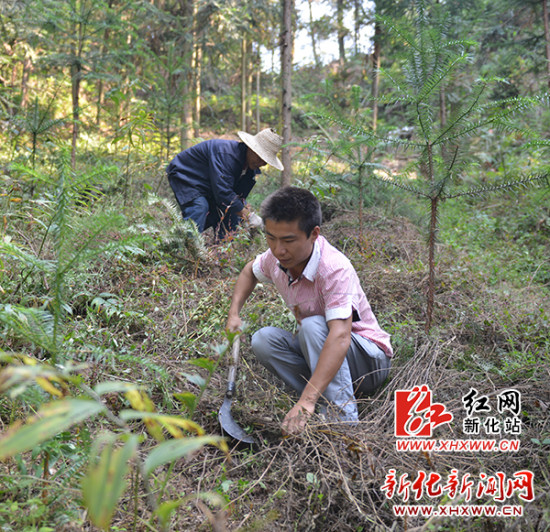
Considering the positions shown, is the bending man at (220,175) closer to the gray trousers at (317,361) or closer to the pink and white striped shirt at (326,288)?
the pink and white striped shirt at (326,288)

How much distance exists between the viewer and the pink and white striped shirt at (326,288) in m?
2.26

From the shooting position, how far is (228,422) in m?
2.20

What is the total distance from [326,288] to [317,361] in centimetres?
40

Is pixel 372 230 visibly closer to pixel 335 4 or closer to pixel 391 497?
Answer: pixel 391 497

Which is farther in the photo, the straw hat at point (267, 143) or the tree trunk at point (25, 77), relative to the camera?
the tree trunk at point (25, 77)

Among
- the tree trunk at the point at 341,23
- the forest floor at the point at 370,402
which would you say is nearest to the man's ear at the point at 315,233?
the forest floor at the point at 370,402

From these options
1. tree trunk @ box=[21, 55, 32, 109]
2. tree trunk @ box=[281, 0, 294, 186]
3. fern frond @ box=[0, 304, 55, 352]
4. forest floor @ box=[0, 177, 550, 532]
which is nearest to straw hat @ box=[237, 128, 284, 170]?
tree trunk @ box=[281, 0, 294, 186]

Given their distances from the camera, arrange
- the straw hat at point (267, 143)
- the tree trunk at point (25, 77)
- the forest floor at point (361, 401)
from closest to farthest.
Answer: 1. the forest floor at point (361, 401)
2. the straw hat at point (267, 143)
3. the tree trunk at point (25, 77)

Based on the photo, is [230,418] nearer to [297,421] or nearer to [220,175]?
[297,421]

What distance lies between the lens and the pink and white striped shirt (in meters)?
2.26

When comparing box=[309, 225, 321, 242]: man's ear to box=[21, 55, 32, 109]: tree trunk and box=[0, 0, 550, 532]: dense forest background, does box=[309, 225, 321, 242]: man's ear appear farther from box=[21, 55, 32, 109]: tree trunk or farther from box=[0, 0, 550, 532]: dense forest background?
box=[21, 55, 32, 109]: tree trunk

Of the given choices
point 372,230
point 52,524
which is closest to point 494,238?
point 372,230

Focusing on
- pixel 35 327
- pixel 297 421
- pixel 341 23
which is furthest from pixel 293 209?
pixel 341 23

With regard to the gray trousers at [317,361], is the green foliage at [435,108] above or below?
above
